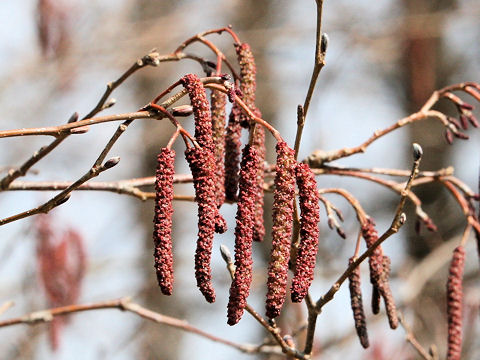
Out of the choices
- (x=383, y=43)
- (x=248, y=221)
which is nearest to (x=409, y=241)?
(x=383, y=43)

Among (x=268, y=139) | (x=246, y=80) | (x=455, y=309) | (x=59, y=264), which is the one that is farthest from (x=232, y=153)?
(x=268, y=139)

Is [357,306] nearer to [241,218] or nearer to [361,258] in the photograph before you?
[361,258]

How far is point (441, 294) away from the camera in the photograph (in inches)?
282

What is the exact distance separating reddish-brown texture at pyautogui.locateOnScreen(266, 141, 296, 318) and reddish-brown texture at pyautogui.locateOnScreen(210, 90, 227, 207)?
0.85ft

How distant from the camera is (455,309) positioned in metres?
2.40

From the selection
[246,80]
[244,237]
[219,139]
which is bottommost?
[244,237]

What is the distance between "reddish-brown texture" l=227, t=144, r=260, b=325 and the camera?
166 cm

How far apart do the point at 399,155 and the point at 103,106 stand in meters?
8.61

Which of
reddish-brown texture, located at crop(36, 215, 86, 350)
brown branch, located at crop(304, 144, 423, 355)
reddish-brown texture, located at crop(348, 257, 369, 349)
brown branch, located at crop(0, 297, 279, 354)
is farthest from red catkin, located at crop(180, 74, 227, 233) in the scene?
reddish-brown texture, located at crop(36, 215, 86, 350)

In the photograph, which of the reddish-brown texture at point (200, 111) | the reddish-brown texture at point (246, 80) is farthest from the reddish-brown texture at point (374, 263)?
the reddish-brown texture at point (200, 111)

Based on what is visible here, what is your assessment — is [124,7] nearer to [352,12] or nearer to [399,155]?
[352,12]

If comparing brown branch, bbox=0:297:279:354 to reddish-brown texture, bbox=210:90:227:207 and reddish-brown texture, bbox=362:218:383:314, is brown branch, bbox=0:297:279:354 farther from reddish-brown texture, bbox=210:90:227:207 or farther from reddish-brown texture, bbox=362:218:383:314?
reddish-brown texture, bbox=210:90:227:207

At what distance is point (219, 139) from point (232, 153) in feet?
0.27

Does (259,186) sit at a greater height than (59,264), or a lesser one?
greater
